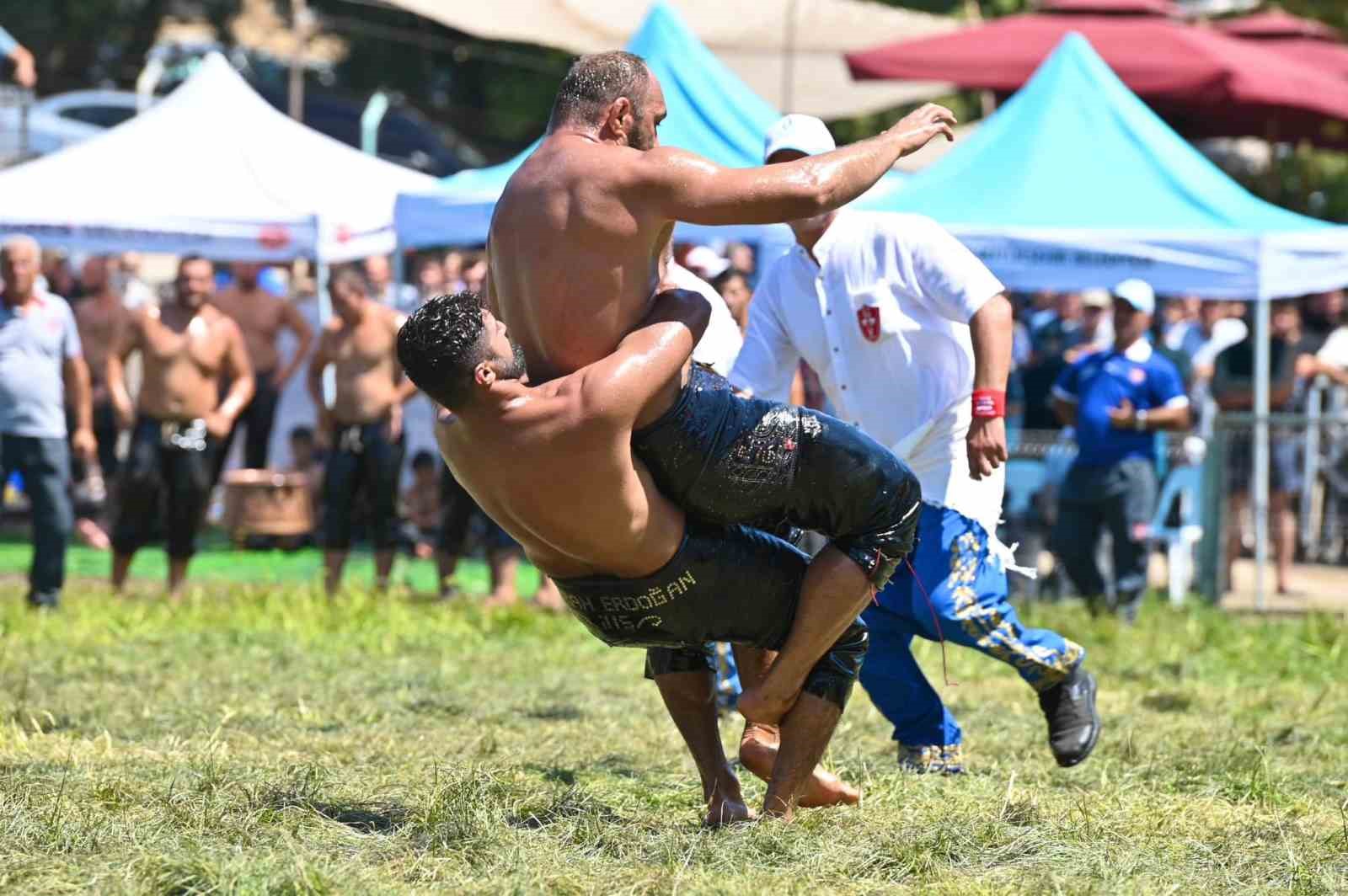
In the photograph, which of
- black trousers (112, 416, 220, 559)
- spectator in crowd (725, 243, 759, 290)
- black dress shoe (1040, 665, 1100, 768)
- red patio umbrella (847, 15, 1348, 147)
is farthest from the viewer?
red patio umbrella (847, 15, 1348, 147)

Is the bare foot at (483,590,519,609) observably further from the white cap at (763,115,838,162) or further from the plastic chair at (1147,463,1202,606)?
the white cap at (763,115,838,162)

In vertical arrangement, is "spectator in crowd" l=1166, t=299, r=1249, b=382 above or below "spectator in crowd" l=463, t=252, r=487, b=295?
below

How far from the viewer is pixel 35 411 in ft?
36.4

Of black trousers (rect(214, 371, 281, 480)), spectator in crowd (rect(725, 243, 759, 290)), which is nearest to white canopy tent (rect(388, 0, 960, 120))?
Result: spectator in crowd (rect(725, 243, 759, 290))

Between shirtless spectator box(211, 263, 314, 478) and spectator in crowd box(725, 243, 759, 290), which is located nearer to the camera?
spectator in crowd box(725, 243, 759, 290)

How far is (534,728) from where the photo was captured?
7.04 m

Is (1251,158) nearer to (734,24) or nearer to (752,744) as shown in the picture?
(734,24)

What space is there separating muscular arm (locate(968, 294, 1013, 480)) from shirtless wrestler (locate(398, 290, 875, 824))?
2.73 ft

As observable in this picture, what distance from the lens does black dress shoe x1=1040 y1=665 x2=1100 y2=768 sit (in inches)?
240

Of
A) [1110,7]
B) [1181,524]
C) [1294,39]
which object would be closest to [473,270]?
[1181,524]

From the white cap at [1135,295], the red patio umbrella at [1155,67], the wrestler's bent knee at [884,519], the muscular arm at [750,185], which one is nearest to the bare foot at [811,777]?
the wrestler's bent knee at [884,519]

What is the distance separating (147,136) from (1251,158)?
1263cm

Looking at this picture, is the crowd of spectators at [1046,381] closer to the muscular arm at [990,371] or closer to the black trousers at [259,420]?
the black trousers at [259,420]

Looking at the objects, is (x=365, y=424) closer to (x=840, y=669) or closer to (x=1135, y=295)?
(x=1135, y=295)
